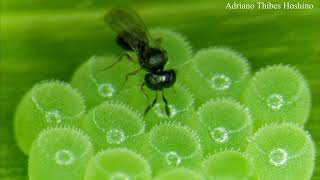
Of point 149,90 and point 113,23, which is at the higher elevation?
point 113,23

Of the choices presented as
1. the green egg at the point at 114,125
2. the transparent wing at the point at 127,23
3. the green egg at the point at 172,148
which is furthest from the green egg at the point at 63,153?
the transparent wing at the point at 127,23

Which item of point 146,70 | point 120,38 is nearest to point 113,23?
point 120,38

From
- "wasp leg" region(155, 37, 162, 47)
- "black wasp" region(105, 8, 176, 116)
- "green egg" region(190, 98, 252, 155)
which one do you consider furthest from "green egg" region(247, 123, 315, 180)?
"wasp leg" region(155, 37, 162, 47)

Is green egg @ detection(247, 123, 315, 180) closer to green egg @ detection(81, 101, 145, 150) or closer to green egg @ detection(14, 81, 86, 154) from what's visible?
green egg @ detection(81, 101, 145, 150)

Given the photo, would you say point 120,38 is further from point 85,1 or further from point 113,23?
point 85,1

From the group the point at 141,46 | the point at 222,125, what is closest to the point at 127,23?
the point at 141,46

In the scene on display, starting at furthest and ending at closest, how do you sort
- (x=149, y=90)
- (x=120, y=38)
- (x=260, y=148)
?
(x=120, y=38) → (x=149, y=90) → (x=260, y=148)

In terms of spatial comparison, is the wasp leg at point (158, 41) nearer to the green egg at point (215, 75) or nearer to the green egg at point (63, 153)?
the green egg at point (215, 75)
